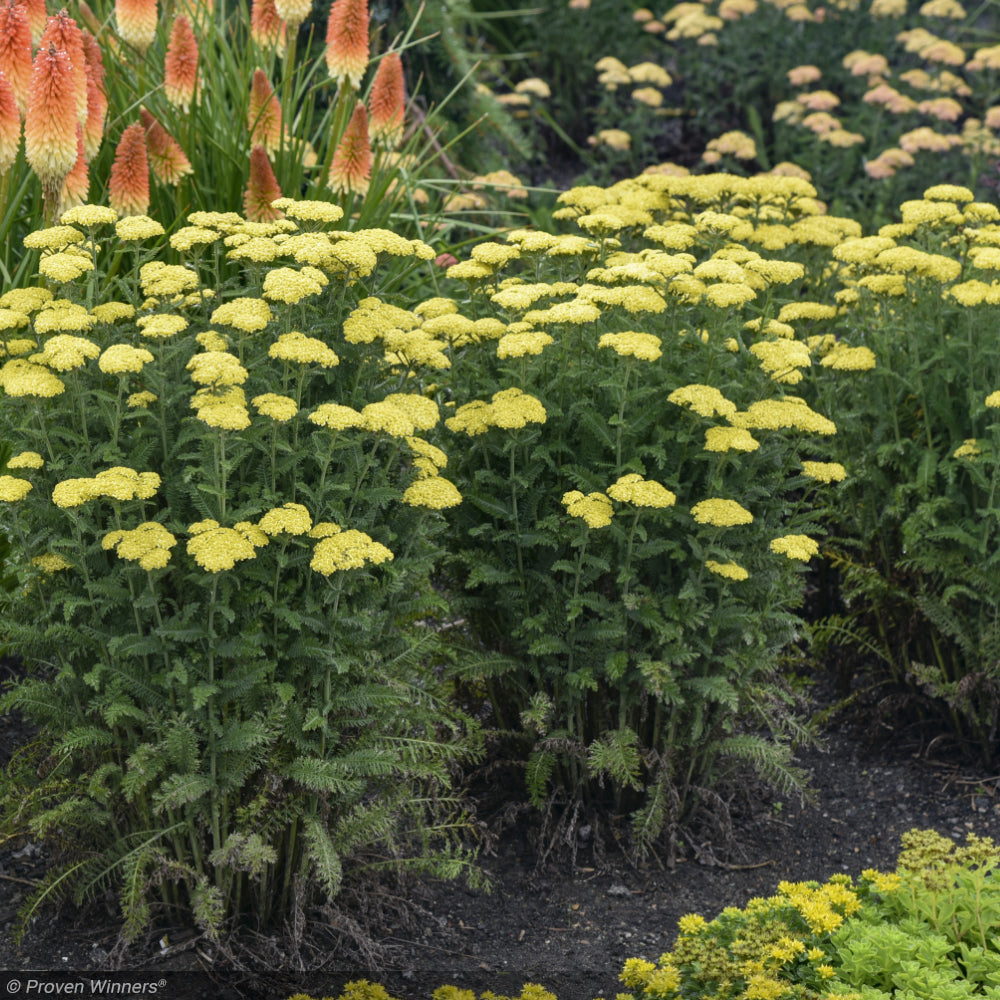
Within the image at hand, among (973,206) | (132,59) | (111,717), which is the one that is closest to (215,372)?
(111,717)

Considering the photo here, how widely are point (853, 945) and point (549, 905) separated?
1.22m

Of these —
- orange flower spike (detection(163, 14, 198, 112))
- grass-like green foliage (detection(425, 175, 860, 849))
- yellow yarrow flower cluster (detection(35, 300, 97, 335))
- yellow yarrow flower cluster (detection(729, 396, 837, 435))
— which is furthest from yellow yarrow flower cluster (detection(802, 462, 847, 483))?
orange flower spike (detection(163, 14, 198, 112))

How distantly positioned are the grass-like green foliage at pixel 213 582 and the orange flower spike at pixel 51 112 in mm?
319

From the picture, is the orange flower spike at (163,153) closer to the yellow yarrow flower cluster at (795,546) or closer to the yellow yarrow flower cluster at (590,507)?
the yellow yarrow flower cluster at (590,507)

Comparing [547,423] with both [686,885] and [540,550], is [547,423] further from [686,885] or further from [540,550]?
[686,885]

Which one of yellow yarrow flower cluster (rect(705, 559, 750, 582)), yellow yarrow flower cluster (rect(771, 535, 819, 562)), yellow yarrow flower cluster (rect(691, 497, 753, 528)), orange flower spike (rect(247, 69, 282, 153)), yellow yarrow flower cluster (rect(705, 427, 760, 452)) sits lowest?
yellow yarrow flower cluster (rect(705, 559, 750, 582))

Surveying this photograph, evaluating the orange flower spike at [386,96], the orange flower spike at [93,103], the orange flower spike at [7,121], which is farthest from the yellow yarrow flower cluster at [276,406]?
the orange flower spike at [386,96]

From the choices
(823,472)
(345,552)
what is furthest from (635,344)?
(345,552)

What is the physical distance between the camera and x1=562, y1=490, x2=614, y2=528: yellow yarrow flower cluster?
3.25 metres

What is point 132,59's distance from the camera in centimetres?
474

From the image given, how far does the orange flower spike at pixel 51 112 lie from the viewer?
10.6 ft

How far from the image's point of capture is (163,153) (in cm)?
388

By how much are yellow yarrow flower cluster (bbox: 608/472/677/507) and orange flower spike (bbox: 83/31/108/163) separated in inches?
72.9

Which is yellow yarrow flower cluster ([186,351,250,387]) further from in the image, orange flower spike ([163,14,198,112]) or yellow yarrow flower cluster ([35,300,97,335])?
orange flower spike ([163,14,198,112])
